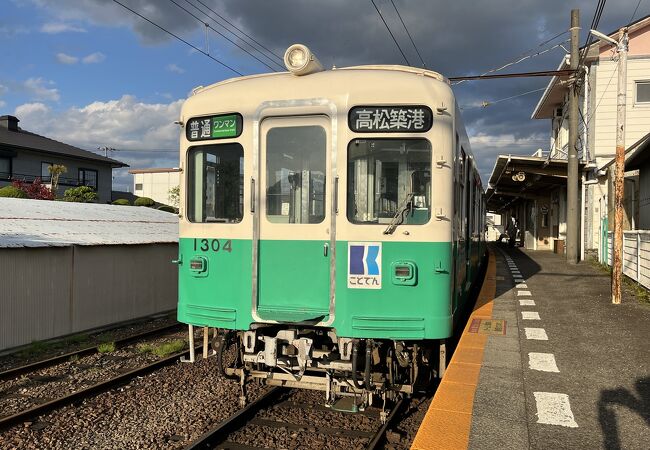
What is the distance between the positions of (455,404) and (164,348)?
16.7 feet

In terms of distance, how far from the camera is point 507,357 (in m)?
5.24

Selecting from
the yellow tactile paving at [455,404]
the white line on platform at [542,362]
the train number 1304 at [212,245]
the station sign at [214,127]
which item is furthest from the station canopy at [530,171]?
the train number 1304 at [212,245]

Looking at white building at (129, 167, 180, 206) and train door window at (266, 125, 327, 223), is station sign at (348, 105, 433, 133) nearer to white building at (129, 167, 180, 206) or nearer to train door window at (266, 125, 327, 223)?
train door window at (266, 125, 327, 223)

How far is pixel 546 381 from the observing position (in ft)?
14.9

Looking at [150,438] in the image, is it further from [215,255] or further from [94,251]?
[94,251]

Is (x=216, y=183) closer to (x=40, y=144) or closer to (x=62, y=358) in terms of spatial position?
(x=62, y=358)

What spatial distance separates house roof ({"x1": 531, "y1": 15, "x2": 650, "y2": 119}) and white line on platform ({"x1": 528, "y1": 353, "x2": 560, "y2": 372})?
11.7 meters

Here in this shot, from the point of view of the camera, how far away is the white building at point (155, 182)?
65.3 meters

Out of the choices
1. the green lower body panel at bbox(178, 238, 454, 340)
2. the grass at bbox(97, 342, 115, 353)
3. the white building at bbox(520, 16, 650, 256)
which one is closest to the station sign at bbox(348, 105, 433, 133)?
the green lower body panel at bbox(178, 238, 454, 340)

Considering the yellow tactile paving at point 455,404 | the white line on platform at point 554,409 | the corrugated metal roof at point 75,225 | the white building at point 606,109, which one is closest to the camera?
the yellow tactile paving at point 455,404

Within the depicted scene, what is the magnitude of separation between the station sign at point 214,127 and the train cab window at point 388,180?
112cm

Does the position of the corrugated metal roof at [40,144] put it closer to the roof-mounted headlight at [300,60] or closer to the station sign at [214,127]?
the station sign at [214,127]

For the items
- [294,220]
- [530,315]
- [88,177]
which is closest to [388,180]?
[294,220]

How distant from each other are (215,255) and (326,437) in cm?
191
